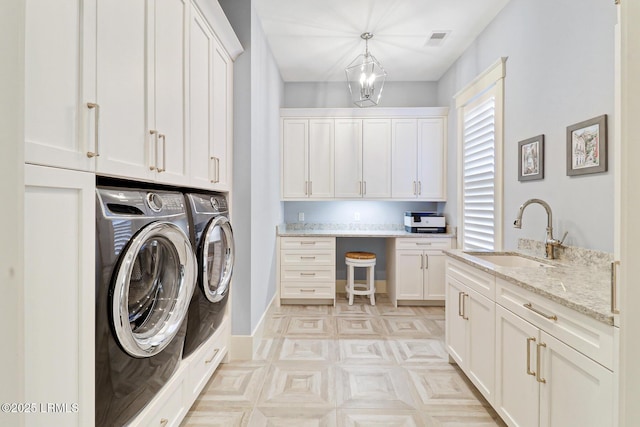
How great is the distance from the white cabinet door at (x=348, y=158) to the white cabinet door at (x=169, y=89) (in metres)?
2.70

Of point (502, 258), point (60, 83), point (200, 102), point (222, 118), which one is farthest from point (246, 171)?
point (502, 258)

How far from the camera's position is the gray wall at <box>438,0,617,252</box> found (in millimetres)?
1722

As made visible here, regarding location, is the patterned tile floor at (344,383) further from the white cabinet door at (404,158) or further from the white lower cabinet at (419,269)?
the white cabinet door at (404,158)

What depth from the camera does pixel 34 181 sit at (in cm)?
80

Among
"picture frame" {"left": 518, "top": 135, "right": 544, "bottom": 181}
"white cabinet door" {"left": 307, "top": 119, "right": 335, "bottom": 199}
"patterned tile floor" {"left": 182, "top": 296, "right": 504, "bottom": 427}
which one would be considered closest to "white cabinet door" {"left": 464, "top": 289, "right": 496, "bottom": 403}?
"patterned tile floor" {"left": 182, "top": 296, "right": 504, "bottom": 427}

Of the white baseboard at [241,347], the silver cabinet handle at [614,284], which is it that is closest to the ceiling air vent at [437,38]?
the silver cabinet handle at [614,284]

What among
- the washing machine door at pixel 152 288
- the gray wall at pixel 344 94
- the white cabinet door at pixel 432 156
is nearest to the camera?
the washing machine door at pixel 152 288

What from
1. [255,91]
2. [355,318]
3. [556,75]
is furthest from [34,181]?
[355,318]

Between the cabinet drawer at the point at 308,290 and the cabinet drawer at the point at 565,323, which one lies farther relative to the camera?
the cabinet drawer at the point at 308,290

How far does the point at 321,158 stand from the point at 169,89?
281 centimetres

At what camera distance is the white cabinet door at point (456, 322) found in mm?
2166

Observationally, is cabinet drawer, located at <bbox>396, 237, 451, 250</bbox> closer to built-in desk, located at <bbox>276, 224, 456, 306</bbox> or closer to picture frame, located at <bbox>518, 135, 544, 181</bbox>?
built-in desk, located at <bbox>276, 224, 456, 306</bbox>

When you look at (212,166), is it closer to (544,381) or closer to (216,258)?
(216,258)

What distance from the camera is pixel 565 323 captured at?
1226 mm
